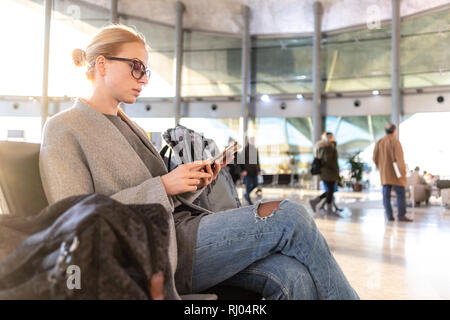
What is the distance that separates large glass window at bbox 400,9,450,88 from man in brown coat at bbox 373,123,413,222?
9.23 meters

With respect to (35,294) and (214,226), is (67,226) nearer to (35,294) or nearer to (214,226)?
(35,294)

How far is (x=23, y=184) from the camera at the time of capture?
126 centimetres

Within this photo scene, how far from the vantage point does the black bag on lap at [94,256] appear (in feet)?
2.48

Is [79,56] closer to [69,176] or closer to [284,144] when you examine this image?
[69,176]

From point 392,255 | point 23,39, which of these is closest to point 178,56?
point 23,39

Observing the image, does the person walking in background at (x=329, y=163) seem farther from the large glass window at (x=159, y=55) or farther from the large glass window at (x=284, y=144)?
the large glass window at (x=159, y=55)

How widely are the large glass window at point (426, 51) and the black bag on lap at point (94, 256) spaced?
15.9 meters

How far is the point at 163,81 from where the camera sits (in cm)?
1692

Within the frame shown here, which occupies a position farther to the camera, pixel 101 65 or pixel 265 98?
pixel 265 98

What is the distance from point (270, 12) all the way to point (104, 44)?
51.8ft

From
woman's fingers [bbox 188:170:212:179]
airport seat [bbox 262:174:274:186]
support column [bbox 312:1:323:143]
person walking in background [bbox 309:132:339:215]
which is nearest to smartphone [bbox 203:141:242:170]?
woman's fingers [bbox 188:170:212:179]

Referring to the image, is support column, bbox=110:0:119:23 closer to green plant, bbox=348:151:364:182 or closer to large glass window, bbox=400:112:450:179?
green plant, bbox=348:151:364:182

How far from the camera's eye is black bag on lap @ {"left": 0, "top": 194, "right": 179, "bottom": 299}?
76 centimetres
